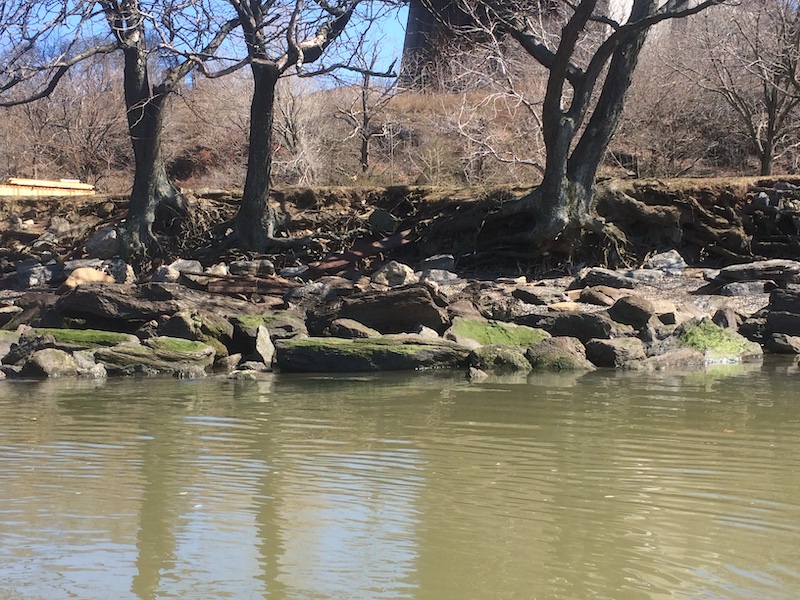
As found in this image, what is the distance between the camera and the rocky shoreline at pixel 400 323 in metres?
11.9

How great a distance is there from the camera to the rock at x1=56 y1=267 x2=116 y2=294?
1692cm

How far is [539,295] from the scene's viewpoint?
15.5 metres

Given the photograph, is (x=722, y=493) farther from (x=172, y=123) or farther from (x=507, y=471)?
(x=172, y=123)

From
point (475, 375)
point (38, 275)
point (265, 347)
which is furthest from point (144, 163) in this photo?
point (475, 375)

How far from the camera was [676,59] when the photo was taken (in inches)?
1121

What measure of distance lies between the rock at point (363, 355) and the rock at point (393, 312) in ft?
4.17

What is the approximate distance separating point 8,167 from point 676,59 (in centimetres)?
2684

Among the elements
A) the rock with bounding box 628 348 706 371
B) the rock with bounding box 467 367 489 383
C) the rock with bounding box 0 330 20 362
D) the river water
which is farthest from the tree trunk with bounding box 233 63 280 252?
the river water

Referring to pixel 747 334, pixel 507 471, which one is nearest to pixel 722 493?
pixel 507 471

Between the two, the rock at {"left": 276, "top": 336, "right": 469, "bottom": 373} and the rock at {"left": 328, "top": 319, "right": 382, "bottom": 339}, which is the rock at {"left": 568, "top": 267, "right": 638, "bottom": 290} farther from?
the rock at {"left": 276, "top": 336, "right": 469, "bottom": 373}

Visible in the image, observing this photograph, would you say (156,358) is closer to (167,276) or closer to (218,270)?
(167,276)

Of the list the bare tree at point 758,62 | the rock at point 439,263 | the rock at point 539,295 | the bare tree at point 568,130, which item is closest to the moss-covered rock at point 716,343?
the rock at point 539,295

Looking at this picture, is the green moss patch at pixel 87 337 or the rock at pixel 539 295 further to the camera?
the rock at pixel 539 295

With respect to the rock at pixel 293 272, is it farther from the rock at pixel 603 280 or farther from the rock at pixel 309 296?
the rock at pixel 603 280
